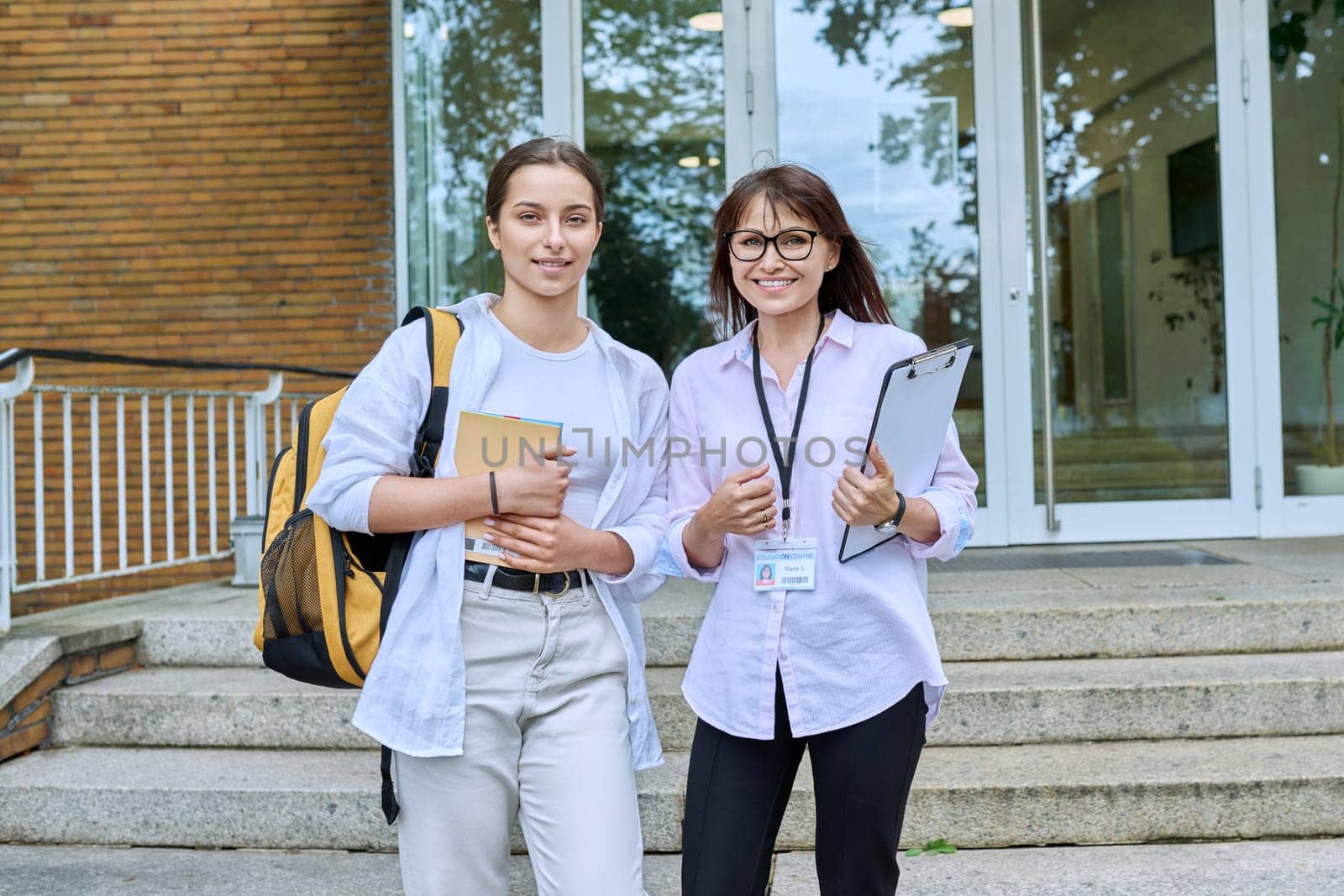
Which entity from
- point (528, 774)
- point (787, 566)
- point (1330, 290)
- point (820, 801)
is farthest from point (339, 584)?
point (1330, 290)

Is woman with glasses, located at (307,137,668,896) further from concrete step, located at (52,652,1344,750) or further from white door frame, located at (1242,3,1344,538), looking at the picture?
white door frame, located at (1242,3,1344,538)

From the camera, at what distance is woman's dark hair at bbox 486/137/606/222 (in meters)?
1.84

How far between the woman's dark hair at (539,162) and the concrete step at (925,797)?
6.18 feet

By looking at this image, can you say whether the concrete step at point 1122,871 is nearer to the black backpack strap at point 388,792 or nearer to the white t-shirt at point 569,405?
the black backpack strap at point 388,792

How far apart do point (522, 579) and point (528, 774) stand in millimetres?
309

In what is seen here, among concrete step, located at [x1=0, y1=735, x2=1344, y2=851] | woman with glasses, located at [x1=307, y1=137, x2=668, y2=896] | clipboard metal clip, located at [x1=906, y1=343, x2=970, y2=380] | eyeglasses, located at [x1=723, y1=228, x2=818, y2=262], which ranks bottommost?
concrete step, located at [x1=0, y1=735, x2=1344, y2=851]

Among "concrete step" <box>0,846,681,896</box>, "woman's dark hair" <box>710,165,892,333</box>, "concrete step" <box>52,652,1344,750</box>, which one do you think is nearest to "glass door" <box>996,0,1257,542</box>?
"concrete step" <box>52,652,1344,750</box>

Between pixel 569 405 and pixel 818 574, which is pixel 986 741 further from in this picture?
pixel 569 405

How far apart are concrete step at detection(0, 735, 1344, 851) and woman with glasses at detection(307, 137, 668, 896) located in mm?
1464

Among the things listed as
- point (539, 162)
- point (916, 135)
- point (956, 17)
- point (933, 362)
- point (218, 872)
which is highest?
point (956, 17)

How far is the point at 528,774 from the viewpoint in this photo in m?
1.78

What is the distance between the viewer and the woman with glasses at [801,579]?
5.83 ft

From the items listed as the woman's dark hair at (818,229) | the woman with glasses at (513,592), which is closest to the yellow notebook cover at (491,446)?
the woman with glasses at (513,592)

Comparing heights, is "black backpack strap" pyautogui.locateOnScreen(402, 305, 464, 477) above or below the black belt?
above
